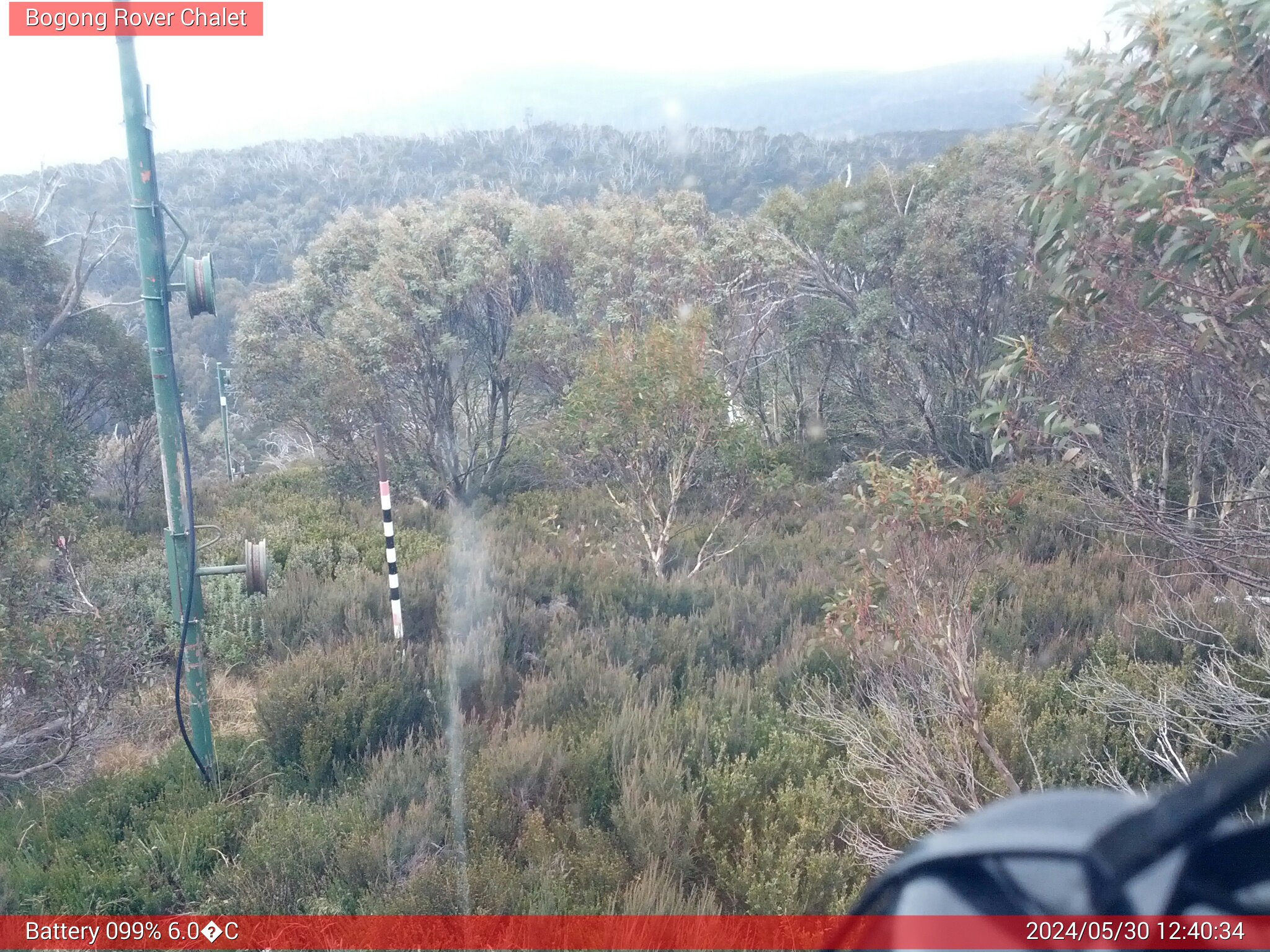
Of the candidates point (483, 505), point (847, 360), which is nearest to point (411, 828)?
point (483, 505)

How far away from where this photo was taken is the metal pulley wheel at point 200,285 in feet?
13.4

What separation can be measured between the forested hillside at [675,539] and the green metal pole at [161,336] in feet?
1.63

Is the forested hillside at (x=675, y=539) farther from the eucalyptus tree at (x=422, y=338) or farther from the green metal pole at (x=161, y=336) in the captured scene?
the green metal pole at (x=161, y=336)

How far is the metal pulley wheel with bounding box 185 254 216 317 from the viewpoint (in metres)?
4.09

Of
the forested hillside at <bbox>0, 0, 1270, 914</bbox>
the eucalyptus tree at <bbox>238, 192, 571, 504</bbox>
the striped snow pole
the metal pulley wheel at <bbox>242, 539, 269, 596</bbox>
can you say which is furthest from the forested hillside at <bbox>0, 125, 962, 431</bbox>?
the metal pulley wheel at <bbox>242, 539, 269, 596</bbox>

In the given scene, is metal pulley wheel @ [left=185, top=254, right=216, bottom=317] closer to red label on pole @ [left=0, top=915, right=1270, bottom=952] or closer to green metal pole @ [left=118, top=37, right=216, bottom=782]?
green metal pole @ [left=118, top=37, right=216, bottom=782]

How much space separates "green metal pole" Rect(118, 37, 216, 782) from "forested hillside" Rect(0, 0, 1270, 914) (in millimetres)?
498

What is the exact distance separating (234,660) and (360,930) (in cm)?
409

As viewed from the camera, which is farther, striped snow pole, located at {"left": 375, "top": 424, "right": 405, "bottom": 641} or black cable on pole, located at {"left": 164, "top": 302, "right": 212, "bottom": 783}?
striped snow pole, located at {"left": 375, "top": 424, "right": 405, "bottom": 641}

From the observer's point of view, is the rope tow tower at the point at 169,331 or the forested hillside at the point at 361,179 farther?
the forested hillside at the point at 361,179

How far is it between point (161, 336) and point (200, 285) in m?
0.32

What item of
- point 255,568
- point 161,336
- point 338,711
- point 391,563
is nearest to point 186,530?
point 255,568

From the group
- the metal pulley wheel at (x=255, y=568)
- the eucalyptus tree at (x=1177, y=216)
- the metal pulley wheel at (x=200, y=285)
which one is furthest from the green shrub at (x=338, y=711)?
the eucalyptus tree at (x=1177, y=216)

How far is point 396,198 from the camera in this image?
107 ft
